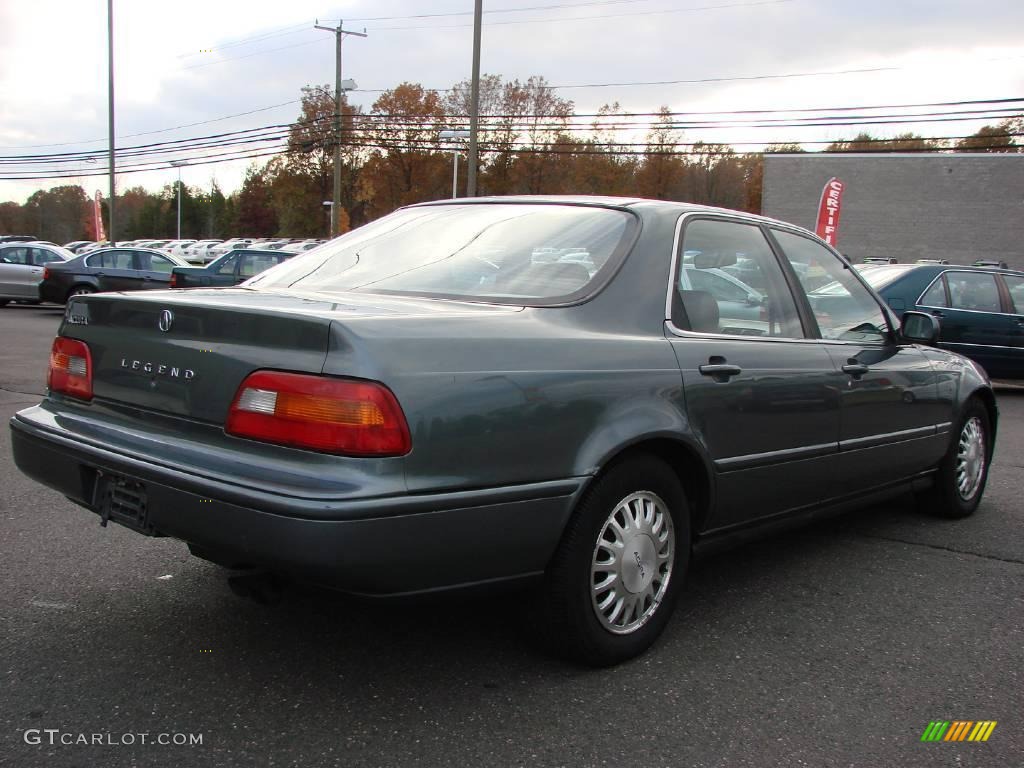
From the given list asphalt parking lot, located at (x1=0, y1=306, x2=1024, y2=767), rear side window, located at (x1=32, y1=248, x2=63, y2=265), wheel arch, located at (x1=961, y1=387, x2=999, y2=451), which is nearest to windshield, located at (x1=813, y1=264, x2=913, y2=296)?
wheel arch, located at (x1=961, y1=387, x2=999, y2=451)

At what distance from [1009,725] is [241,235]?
3897 inches

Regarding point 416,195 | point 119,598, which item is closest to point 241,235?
point 416,195

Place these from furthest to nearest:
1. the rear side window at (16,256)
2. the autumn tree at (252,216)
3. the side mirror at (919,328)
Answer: the autumn tree at (252,216), the rear side window at (16,256), the side mirror at (919,328)

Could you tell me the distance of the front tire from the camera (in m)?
2.72

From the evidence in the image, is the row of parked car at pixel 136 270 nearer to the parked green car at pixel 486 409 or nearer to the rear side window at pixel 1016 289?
the rear side window at pixel 1016 289

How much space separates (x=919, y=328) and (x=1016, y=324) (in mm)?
7255

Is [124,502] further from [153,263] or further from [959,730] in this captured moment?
[153,263]

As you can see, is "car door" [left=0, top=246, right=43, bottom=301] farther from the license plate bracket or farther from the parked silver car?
the license plate bracket

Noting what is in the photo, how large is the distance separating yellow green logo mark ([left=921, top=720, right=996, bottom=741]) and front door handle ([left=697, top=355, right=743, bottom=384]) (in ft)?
4.06

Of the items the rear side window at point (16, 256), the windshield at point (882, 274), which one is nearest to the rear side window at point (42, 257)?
the rear side window at point (16, 256)

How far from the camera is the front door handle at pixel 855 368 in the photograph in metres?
3.86

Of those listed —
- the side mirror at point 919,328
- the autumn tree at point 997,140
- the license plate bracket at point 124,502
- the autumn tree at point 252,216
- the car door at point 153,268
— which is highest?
the autumn tree at point 997,140

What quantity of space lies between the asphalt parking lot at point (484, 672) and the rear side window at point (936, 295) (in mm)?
7195

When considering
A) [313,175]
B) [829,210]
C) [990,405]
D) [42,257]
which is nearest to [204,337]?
[990,405]
